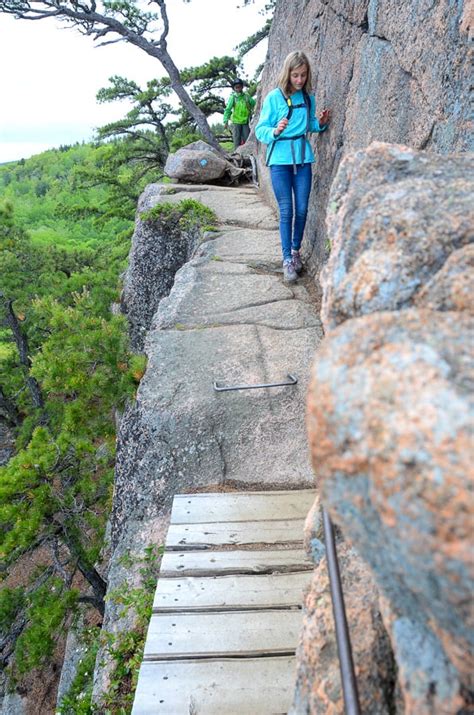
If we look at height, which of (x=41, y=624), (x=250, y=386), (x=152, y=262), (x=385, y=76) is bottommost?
(x=41, y=624)

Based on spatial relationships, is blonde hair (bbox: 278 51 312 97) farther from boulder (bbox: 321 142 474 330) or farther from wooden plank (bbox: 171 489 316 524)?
wooden plank (bbox: 171 489 316 524)

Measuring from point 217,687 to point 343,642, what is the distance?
99cm

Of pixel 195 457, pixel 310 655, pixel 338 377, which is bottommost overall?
pixel 195 457

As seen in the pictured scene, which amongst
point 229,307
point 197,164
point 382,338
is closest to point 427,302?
point 382,338

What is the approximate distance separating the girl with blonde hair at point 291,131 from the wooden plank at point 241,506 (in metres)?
2.80

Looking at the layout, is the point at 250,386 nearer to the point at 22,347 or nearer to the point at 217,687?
the point at 217,687

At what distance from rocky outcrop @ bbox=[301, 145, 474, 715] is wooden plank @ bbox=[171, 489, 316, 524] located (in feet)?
5.23

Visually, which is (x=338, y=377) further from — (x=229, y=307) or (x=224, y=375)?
(x=229, y=307)

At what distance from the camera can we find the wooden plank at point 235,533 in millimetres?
2449

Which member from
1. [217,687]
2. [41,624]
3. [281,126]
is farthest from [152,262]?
[217,687]

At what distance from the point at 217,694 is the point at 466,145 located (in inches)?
95.6

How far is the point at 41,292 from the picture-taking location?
1196cm

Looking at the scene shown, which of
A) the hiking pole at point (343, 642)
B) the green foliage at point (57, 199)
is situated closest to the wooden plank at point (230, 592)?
the hiking pole at point (343, 642)

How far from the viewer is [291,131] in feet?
14.1
